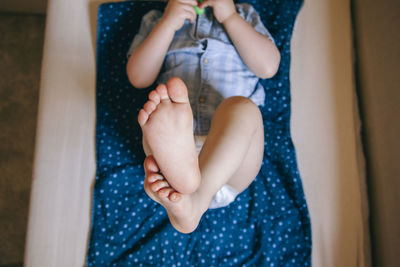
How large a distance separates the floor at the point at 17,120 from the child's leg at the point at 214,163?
91 centimetres

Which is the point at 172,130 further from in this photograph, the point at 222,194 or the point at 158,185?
the point at 222,194

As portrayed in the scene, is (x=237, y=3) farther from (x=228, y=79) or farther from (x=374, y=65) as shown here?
(x=374, y=65)

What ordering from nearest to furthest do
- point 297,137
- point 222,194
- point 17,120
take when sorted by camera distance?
point 222,194 → point 297,137 → point 17,120

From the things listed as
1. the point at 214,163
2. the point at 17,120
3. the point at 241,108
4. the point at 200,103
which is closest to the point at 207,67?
the point at 200,103

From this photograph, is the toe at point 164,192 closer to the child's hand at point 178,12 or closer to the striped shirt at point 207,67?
the striped shirt at point 207,67

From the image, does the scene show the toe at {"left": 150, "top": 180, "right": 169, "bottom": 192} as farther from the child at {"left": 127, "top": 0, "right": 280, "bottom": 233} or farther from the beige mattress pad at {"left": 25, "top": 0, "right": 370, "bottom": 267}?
the beige mattress pad at {"left": 25, "top": 0, "right": 370, "bottom": 267}

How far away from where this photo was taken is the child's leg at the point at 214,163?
1.74ft

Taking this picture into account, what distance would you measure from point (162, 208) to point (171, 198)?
0.35m

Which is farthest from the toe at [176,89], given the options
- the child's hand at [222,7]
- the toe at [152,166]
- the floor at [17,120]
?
the floor at [17,120]

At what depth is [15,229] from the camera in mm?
1145

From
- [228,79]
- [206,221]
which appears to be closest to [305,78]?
[228,79]

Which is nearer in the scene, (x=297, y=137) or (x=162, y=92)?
(x=162, y=92)

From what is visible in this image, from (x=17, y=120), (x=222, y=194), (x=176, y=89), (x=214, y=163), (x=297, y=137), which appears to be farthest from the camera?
(x=17, y=120)

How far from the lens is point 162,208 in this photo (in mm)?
832
